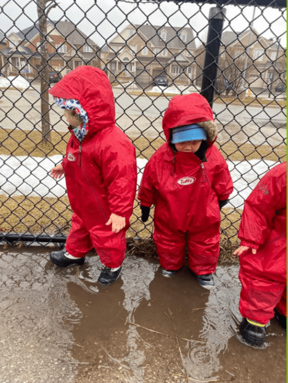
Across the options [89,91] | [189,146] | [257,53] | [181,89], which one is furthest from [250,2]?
[181,89]

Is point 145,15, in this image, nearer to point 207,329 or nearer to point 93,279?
point 93,279

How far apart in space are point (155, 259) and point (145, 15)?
177cm

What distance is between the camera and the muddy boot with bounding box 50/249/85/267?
88.9 inches

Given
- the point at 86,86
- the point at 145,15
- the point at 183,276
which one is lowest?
the point at 183,276

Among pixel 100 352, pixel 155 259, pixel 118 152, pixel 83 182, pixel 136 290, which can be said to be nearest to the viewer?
pixel 100 352

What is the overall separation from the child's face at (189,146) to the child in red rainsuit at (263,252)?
0.43m

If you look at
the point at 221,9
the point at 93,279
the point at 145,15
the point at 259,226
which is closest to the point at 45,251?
the point at 93,279

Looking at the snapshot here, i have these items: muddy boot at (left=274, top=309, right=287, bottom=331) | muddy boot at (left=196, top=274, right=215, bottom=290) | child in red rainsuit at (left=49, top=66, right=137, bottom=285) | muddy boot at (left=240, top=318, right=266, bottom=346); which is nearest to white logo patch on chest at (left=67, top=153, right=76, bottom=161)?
child in red rainsuit at (left=49, top=66, right=137, bottom=285)

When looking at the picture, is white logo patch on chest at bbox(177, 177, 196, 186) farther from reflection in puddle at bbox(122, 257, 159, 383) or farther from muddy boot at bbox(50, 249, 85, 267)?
muddy boot at bbox(50, 249, 85, 267)

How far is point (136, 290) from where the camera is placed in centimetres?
Result: 209

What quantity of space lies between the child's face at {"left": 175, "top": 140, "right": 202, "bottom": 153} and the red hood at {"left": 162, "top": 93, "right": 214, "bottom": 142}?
0.13 m

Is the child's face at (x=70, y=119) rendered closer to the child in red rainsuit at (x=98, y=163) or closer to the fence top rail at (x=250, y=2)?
the child in red rainsuit at (x=98, y=163)

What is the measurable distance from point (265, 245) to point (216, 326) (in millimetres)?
590

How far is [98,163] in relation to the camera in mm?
1843
